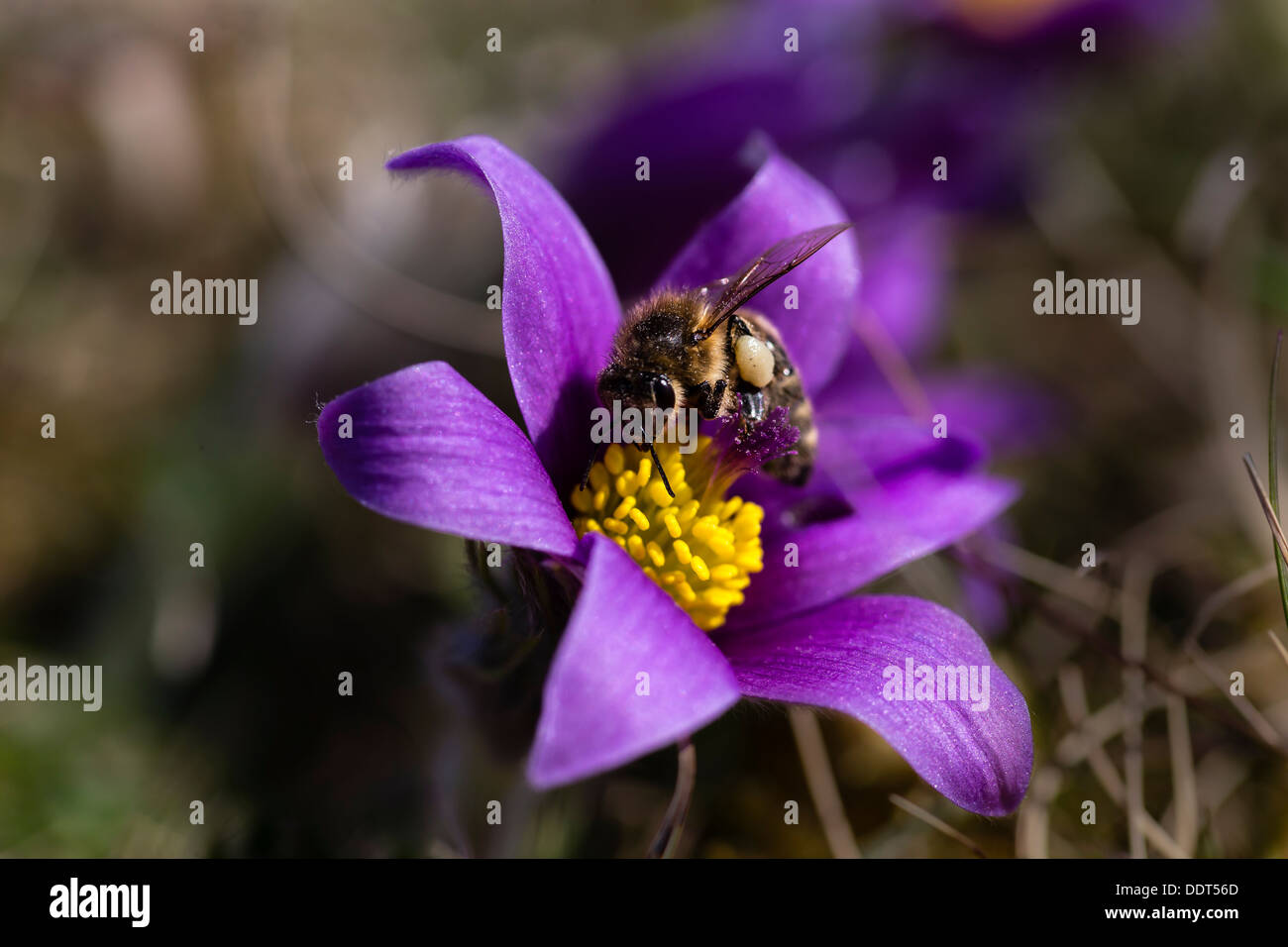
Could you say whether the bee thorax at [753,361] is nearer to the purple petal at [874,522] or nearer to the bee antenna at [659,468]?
the bee antenna at [659,468]

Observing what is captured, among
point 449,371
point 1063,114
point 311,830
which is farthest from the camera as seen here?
point 1063,114

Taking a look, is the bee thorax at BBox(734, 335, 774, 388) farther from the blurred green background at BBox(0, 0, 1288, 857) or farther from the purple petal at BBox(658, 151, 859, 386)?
the blurred green background at BBox(0, 0, 1288, 857)

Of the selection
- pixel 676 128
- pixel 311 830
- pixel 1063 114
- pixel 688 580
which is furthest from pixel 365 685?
pixel 1063 114

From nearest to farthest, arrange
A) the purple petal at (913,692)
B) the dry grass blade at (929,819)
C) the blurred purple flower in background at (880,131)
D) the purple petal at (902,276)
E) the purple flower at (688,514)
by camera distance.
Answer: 1. the purple flower at (688,514)
2. the purple petal at (913,692)
3. the dry grass blade at (929,819)
4. the blurred purple flower in background at (880,131)
5. the purple petal at (902,276)

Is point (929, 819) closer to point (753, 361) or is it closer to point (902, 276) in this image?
point (753, 361)

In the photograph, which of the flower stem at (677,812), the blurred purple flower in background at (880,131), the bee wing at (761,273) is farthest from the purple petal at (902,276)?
the flower stem at (677,812)
